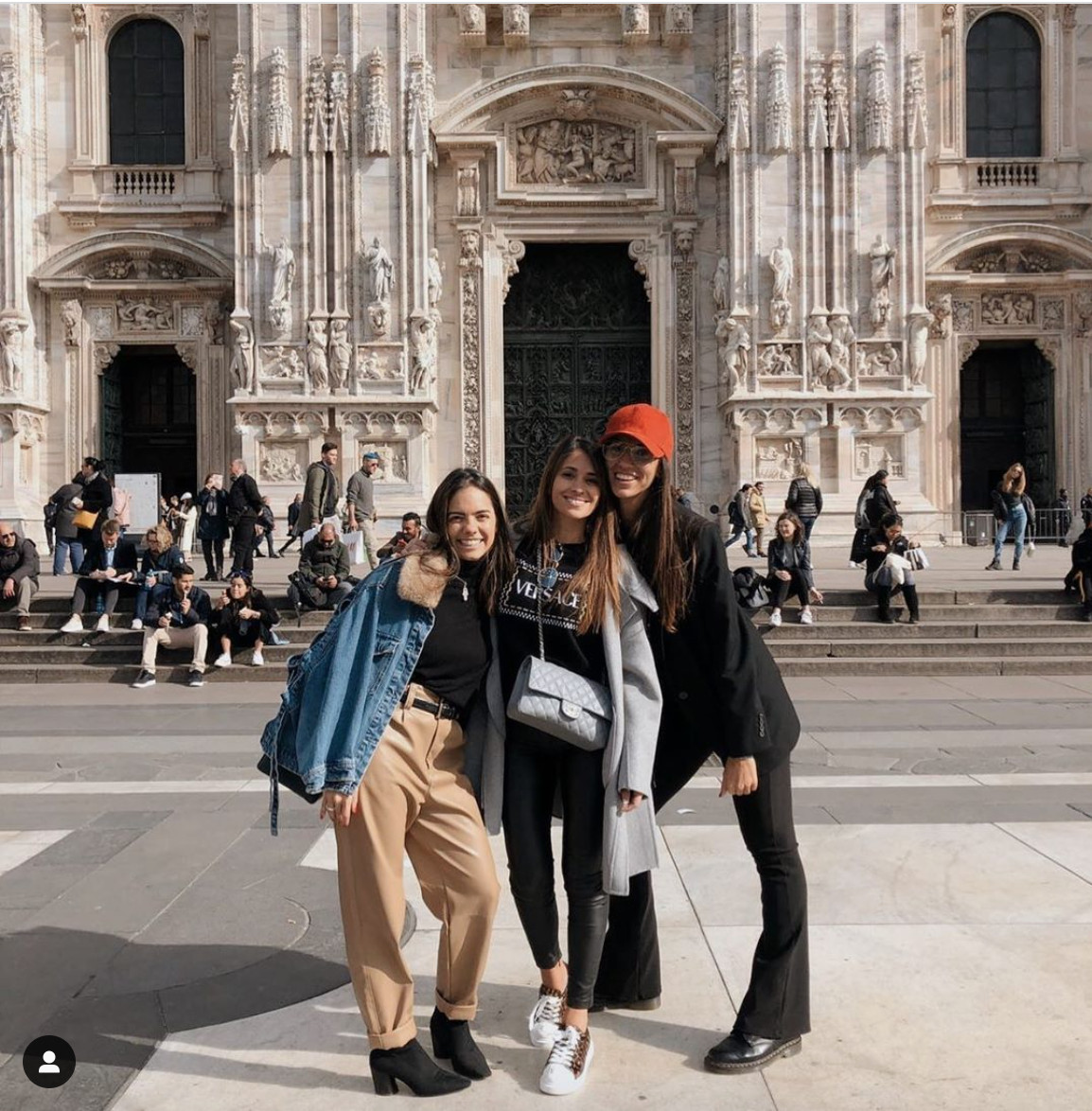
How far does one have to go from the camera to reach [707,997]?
12.1 feet

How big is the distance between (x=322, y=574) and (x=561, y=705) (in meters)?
10.3

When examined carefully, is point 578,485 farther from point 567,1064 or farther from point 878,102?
point 878,102

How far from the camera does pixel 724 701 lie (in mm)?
3201

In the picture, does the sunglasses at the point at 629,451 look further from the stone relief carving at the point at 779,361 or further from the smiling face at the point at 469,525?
the stone relief carving at the point at 779,361

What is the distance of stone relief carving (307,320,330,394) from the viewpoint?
21.1 metres

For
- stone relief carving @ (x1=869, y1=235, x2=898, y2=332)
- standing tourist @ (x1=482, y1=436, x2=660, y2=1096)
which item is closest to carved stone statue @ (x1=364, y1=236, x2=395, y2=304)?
stone relief carving @ (x1=869, y1=235, x2=898, y2=332)

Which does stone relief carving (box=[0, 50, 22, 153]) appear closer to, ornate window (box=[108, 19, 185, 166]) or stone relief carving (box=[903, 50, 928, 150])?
ornate window (box=[108, 19, 185, 166])

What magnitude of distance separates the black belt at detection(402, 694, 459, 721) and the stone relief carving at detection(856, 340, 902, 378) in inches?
768

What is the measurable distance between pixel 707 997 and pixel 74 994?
2.07m

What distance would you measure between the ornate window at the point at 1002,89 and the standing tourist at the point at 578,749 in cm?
2331

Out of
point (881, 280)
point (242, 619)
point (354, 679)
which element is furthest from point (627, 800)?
point (881, 280)

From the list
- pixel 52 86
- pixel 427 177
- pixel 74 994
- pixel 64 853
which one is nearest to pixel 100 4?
pixel 52 86

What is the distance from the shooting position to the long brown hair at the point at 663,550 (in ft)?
10.6

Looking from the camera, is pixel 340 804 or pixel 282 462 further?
pixel 282 462
